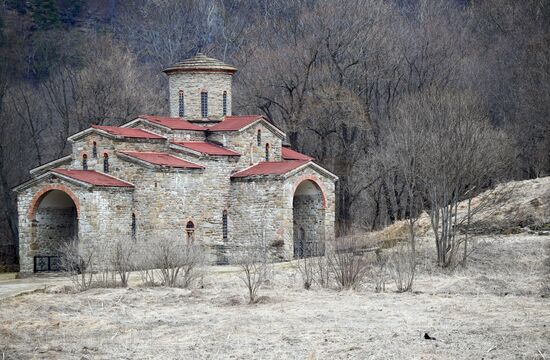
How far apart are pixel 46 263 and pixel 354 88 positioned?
19.8 m

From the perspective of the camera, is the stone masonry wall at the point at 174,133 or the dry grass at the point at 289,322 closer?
the dry grass at the point at 289,322

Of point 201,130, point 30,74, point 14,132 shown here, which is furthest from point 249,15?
point 201,130

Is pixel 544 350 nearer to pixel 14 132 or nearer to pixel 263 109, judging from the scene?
pixel 263 109

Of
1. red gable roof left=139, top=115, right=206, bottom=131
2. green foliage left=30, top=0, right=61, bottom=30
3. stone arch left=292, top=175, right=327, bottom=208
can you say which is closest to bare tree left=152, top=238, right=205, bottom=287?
stone arch left=292, top=175, right=327, bottom=208

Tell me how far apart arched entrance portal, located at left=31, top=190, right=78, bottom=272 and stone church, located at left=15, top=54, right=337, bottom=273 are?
0.04 m

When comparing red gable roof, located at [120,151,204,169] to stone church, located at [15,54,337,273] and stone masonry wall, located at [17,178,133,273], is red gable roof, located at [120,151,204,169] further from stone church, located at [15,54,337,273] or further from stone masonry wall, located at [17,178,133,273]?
stone masonry wall, located at [17,178,133,273]

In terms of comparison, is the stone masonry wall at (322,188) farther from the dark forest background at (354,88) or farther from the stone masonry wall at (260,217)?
the dark forest background at (354,88)

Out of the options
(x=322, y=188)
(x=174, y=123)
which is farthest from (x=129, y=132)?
(x=322, y=188)

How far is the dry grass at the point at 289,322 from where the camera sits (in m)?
21.7

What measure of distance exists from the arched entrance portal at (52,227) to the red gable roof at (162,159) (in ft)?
9.72

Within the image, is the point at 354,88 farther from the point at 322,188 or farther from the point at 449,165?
the point at 449,165

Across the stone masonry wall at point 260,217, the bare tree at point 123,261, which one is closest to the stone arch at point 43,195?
the bare tree at point 123,261

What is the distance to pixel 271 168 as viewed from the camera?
4209 centimetres

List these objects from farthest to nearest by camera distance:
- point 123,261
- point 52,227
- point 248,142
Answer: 1. point 248,142
2. point 52,227
3. point 123,261
